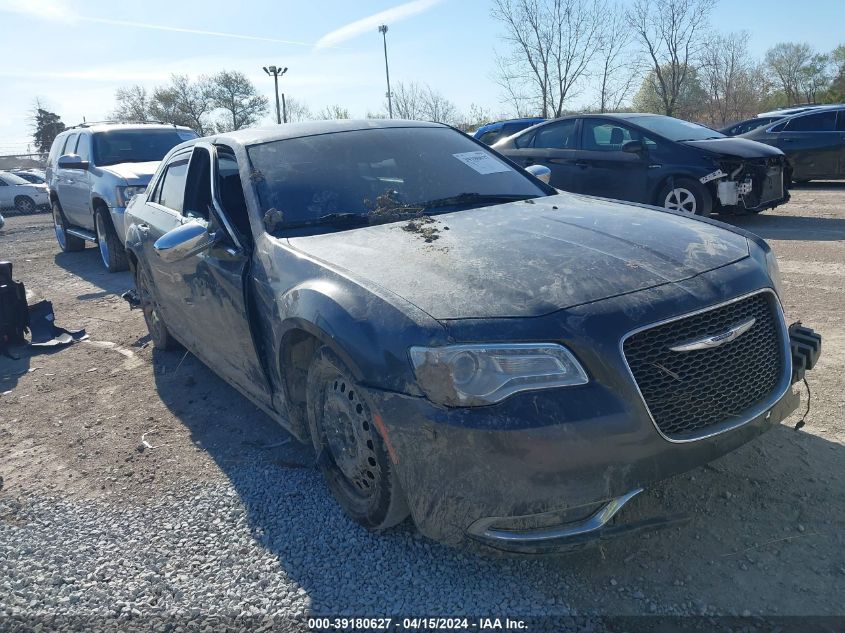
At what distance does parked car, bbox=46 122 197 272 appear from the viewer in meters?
8.48

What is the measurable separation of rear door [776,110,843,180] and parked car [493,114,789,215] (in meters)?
4.39

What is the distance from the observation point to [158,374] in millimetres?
5102

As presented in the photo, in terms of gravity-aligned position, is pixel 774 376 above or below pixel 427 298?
below

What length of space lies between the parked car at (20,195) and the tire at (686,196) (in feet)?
73.7

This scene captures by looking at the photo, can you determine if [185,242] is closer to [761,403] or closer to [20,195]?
[761,403]

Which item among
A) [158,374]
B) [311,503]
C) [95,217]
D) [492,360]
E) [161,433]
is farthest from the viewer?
[95,217]

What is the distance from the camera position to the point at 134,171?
864 cm

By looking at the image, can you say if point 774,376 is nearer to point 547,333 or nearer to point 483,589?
point 547,333

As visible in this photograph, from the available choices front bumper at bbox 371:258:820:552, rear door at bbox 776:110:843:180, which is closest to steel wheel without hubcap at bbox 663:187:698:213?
rear door at bbox 776:110:843:180

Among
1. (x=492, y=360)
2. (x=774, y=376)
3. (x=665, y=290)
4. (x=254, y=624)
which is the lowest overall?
(x=254, y=624)

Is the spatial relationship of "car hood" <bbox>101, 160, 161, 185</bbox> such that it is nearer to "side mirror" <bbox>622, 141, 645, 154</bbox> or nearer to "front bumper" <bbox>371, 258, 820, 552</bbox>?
"side mirror" <bbox>622, 141, 645, 154</bbox>

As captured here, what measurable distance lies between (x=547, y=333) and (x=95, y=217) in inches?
342

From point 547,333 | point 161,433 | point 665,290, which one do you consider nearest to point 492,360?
point 547,333

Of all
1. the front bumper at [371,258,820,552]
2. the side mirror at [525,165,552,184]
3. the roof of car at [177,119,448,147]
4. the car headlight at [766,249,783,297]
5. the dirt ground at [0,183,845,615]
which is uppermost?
the roof of car at [177,119,448,147]
